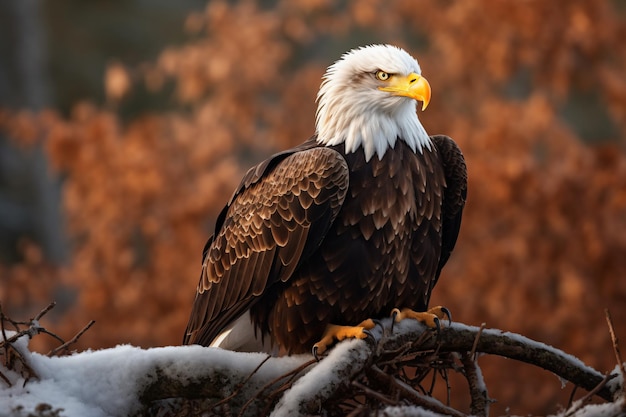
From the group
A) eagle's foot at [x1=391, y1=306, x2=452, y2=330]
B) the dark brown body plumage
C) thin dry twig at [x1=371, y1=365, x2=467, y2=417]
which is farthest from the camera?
the dark brown body plumage

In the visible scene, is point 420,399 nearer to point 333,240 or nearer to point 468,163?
point 333,240

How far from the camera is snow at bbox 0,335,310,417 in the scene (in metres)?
2.80

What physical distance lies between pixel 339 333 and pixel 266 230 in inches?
24.9

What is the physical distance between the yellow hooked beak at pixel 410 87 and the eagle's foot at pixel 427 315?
85 centimetres

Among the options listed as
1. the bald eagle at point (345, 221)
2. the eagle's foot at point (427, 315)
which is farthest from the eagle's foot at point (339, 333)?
the eagle's foot at point (427, 315)

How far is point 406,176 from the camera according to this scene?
402 cm

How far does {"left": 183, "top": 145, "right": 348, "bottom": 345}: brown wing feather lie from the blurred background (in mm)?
3914

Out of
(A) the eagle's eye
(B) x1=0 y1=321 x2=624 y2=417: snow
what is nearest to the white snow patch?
(B) x1=0 y1=321 x2=624 y2=417: snow

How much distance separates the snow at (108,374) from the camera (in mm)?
2799

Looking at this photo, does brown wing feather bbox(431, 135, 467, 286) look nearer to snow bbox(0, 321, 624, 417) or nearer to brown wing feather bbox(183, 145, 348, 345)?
brown wing feather bbox(183, 145, 348, 345)

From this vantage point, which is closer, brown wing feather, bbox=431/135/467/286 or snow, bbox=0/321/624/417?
snow, bbox=0/321/624/417

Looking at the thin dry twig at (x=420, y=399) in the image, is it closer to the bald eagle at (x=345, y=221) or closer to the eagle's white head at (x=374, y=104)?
the bald eagle at (x=345, y=221)

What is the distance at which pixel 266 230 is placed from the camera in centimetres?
420

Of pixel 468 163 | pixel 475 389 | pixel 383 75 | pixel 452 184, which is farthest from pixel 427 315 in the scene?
pixel 468 163
